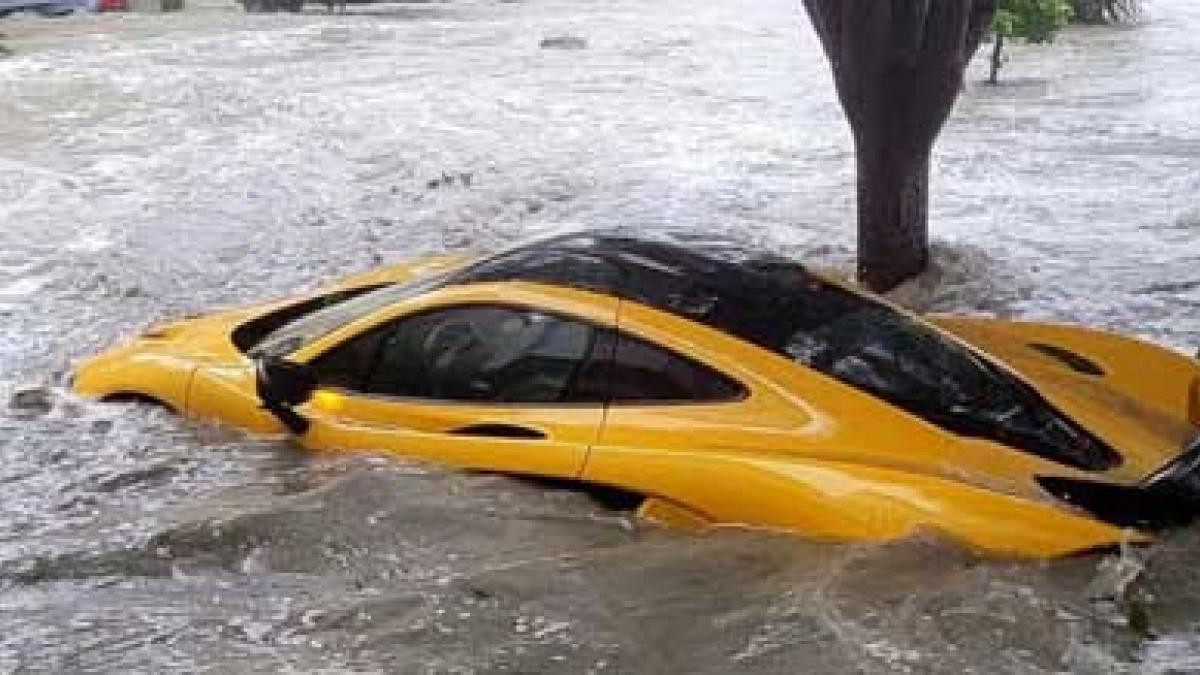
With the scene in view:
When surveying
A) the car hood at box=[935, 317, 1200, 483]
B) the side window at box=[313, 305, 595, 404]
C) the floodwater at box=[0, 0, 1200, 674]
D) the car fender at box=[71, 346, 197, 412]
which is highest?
the side window at box=[313, 305, 595, 404]

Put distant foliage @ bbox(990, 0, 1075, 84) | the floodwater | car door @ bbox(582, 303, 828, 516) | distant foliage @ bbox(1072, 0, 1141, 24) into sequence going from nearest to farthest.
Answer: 1. the floodwater
2. car door @ bbox(582, 303, 828, 516)
3. distant foliage @ bbox(990, 0, 1075, 84)
4. distant foliage @ bbox(1072, 0, 1141, 24)

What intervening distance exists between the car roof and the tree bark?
12.5 ft

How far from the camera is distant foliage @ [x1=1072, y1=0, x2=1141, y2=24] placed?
25.1m

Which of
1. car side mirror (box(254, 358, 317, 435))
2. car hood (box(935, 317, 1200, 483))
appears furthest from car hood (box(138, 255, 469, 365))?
car hood (box(935, 317, 1200, 483))

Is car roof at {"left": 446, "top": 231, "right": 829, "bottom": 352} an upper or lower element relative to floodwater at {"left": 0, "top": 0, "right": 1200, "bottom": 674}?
upper

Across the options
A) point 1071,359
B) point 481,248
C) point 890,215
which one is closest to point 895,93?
point 890,215

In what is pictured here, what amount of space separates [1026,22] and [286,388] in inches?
627

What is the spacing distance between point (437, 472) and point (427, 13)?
1070 inches

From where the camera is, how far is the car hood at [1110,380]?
17.0 feet

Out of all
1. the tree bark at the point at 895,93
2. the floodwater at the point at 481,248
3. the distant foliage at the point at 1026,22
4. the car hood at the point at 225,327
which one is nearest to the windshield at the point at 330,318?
the car hood at the point at 225,327

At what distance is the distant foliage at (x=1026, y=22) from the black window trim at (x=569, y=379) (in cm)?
1439

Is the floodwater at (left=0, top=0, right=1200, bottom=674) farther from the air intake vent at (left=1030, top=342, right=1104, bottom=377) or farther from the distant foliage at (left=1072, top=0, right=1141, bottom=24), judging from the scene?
the air intake vent at (left=1030, top=342, right=1104, bottom=377)

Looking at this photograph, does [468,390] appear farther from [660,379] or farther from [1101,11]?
[1101,11]

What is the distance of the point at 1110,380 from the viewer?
5.83 m
